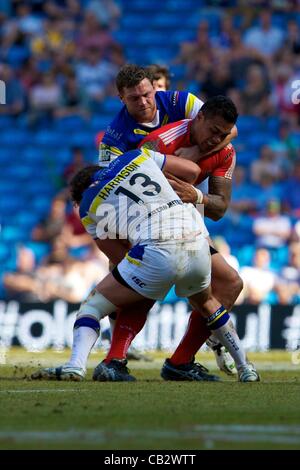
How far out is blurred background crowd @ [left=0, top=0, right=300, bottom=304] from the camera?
1673 cm

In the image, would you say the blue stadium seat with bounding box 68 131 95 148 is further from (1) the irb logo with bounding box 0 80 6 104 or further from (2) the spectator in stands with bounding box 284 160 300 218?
(2) the spectator in stands with bounding box 284 160 300 218

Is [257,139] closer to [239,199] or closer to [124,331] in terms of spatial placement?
[239,199]

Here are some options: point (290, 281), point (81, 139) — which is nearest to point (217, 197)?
point (290, 281)

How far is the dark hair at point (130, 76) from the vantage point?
9086mm

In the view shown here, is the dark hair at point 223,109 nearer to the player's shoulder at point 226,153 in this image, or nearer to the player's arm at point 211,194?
the player's shoulder at point 226,153

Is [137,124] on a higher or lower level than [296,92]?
lower

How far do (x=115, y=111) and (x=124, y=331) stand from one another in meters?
11.9

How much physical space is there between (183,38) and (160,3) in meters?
1.01

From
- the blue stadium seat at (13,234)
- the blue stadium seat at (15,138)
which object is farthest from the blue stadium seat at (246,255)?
the blue stadium seat at (15,138)

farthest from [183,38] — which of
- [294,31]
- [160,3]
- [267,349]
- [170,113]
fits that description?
[170,113]

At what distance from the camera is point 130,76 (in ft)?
29.9

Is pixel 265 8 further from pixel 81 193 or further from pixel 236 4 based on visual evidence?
pixel 81 193

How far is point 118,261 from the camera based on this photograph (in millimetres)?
9141

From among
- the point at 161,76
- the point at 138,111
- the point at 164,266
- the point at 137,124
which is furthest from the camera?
the point at 161,76
